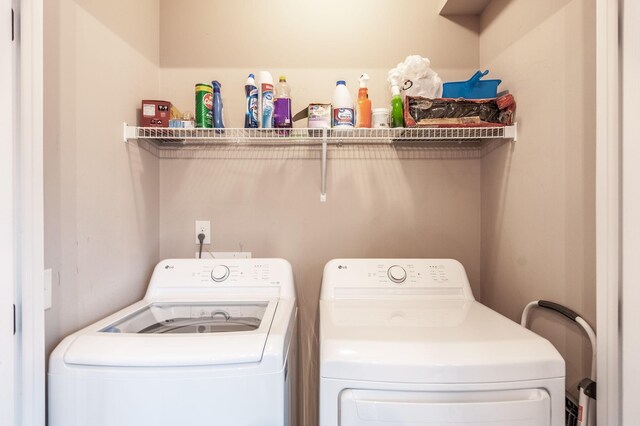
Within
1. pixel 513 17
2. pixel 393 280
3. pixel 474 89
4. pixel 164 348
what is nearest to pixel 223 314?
pixel 164 348

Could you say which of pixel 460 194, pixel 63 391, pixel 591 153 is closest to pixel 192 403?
pixel 63 391

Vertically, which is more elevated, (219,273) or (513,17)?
(513,17)

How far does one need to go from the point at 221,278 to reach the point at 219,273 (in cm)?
3

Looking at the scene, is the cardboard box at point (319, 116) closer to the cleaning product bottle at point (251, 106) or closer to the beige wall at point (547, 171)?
the cleaning product bottle at point (251, 106)

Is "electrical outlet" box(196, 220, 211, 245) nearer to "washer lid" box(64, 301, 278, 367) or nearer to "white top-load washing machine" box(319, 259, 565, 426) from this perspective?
"washer lid" box(64, 301, 278, 367)

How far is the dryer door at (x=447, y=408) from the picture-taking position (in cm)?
81

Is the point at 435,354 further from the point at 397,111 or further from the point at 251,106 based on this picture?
the point at 251,106

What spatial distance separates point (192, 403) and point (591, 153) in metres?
1.45

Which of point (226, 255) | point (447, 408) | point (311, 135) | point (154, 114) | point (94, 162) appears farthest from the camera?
point (226, 255)

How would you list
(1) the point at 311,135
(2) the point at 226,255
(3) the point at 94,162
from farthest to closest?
1. (2) the point at 226,255
2. (1) the point at 311,135
3. (3) the point at 94,162

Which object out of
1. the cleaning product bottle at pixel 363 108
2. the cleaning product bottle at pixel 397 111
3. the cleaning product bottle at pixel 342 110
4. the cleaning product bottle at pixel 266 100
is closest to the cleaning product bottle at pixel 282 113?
the cleaning product bottle at pixel 266 100

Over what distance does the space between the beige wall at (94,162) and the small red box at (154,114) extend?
0.08m

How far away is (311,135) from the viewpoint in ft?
5.09

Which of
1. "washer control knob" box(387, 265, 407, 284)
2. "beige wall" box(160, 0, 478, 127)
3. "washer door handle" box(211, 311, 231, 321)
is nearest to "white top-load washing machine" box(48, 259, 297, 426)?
"washer door handle" box(211, 311, 231, 321)
